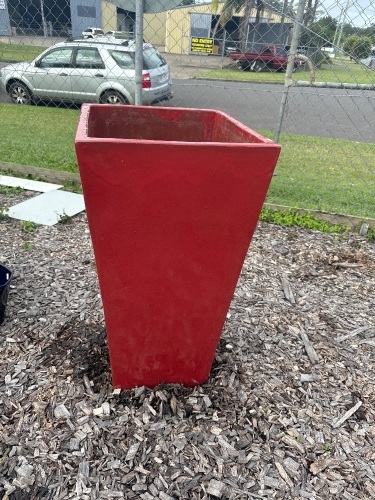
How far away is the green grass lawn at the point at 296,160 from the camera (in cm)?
469

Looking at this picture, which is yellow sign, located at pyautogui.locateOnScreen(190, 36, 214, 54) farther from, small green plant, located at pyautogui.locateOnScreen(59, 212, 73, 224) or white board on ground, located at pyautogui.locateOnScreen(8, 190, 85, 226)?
small green plant, located at pyautogui.locateOnScreen(59, 212, 73, 224)

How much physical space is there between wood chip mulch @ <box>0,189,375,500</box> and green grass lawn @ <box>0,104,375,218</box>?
197cm

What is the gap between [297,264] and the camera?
341 centimetres

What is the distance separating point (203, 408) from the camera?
1989 millimetres

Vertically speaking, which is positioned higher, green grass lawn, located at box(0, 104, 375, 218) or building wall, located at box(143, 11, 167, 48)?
building wall, located at box(143, 11, 167, 48)

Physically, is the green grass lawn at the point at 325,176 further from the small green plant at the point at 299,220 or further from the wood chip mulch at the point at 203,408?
the wood chip mulch at the point at 203,408

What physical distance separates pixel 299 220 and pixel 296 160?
8.83ft

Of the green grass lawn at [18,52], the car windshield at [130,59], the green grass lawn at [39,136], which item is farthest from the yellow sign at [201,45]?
the green grass lawn at [18,52]

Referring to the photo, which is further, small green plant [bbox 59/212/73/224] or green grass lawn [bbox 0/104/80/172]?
green grass lawn [bbox 0/104/80/172]

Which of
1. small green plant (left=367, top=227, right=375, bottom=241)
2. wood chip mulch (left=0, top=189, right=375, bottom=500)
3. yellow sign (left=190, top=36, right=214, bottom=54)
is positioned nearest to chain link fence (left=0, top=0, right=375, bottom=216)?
yellow sign (left=190, top=36, right=214, bottom=54)

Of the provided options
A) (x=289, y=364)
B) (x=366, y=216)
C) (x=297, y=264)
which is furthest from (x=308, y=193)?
(x=289, y=364)

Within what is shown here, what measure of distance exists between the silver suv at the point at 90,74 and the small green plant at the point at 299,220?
4.68 m

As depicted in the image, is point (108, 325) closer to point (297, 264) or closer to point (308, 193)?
point (297, 264)

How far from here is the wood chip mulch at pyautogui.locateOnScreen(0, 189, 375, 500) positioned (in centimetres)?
170
